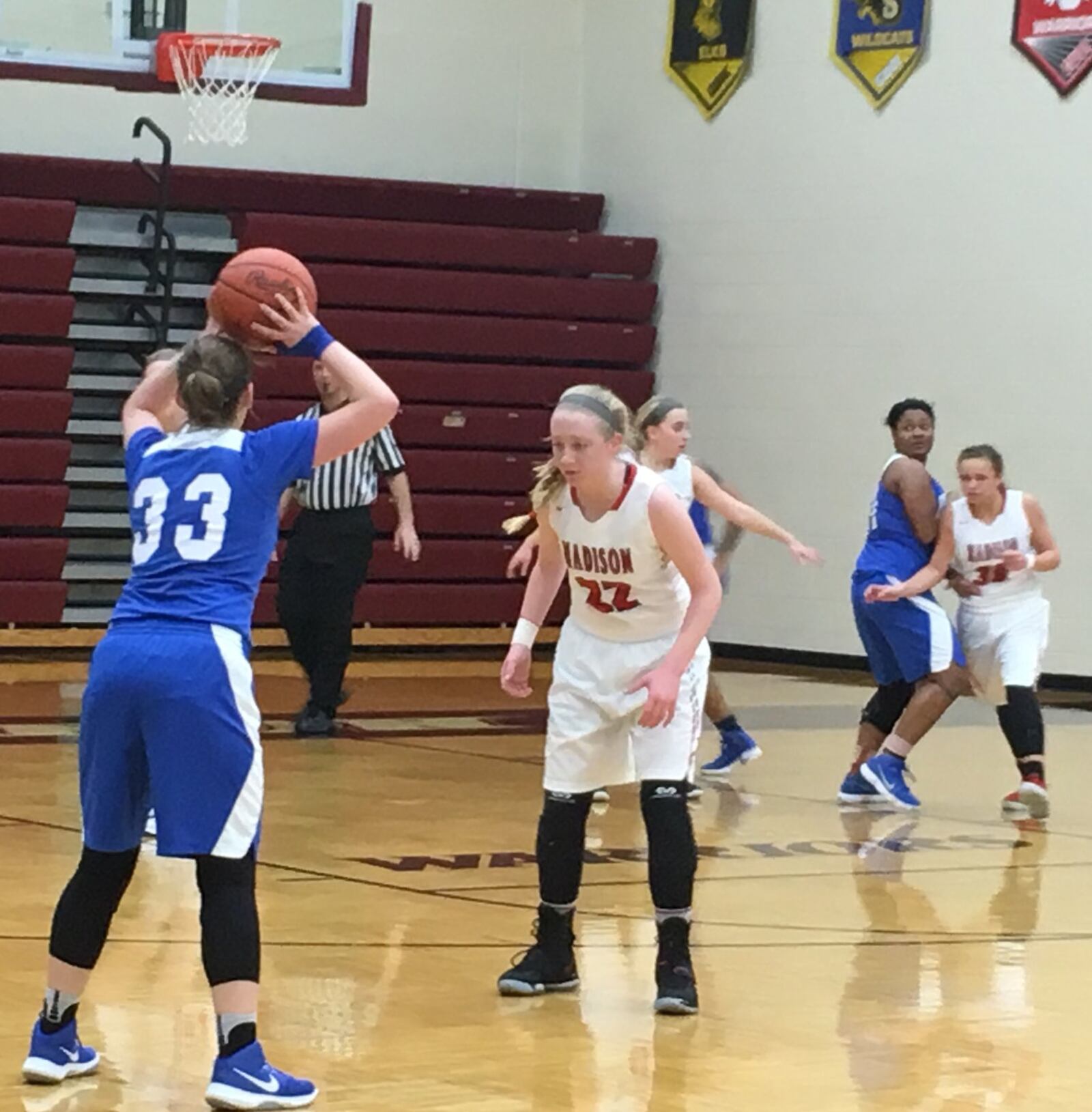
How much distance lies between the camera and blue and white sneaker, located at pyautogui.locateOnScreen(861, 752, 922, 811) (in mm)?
9539

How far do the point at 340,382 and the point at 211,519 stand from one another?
429mm

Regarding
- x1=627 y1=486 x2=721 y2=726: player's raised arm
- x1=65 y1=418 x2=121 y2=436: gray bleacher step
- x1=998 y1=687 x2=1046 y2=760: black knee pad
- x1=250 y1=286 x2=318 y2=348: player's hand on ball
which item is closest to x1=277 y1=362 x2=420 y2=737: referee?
x1=998 y1=687 x2=1046 y2=760: black knee pad

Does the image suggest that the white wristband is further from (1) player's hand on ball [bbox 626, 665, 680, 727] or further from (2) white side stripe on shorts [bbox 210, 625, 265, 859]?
(2) white side stripe on shorts [bbox 210, 625, 265, 859]

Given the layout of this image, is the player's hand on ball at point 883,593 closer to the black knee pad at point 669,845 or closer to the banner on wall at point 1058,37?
the black knee pad at point 669,845

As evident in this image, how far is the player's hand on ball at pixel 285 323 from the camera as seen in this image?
4.80 metres

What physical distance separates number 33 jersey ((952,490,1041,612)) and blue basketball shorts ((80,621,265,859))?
17.7ft

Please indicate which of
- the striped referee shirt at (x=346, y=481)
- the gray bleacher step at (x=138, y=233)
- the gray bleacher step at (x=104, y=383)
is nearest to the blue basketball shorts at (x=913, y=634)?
the striped referee shirt at (x=346, y=481)

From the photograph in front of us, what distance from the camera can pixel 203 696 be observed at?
463 centimetres

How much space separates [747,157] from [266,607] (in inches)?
185

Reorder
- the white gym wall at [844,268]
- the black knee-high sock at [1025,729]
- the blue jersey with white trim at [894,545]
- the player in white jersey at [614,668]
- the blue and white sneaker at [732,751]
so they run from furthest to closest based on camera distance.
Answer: the white gym wall at [844,268] < the blue and white sneaker at [732,751] < the blue jersey with white trim at [894,545] < the black knee-high sock at [1025,729] < the player in white jersey at [614,668]

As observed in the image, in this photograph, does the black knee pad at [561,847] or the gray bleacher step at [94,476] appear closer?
the black knee pad at [561,847]

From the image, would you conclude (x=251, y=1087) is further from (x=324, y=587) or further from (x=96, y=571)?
(x=96, y=571)

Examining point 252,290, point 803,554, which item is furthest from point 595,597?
point 803,554

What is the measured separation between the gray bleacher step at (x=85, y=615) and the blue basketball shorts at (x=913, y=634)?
262 inches
